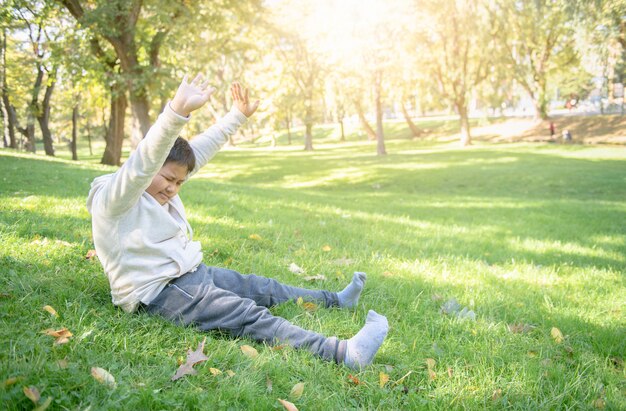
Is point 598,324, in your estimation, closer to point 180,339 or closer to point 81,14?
point 180,339

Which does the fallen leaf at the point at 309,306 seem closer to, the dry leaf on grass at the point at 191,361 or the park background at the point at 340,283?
the park background at the point at 340,283

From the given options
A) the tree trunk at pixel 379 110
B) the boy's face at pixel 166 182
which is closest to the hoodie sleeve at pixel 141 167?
the boy's face at pixel 166 182

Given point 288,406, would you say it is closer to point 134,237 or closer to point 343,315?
point 343,315

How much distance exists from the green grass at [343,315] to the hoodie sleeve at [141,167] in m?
0.72

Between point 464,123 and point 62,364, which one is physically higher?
point 464,123

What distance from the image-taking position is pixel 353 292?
3.26 metres

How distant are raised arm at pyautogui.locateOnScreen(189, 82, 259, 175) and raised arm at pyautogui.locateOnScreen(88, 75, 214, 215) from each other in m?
1.10

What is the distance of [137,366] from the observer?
221cm

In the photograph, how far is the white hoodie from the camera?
2.38m

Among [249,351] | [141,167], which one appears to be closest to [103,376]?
[249,351]

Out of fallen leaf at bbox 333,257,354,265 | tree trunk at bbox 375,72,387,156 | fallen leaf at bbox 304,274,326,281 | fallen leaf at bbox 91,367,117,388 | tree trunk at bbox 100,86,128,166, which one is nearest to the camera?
fallen leaf at bbox 91,367,117,388

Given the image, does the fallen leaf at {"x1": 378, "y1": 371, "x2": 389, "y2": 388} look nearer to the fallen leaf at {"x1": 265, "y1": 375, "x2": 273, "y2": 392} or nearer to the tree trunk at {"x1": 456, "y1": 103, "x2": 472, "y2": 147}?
the fallen leaf at {"x1": 265, "y1": 375, "x2": 273, "y2": 392}

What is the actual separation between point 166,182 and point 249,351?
3.84ft

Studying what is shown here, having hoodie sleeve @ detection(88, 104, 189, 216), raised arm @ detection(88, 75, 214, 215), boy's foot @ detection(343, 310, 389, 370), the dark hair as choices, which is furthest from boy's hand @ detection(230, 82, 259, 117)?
boy's foot @ detection(343, 310, 389, 370)
